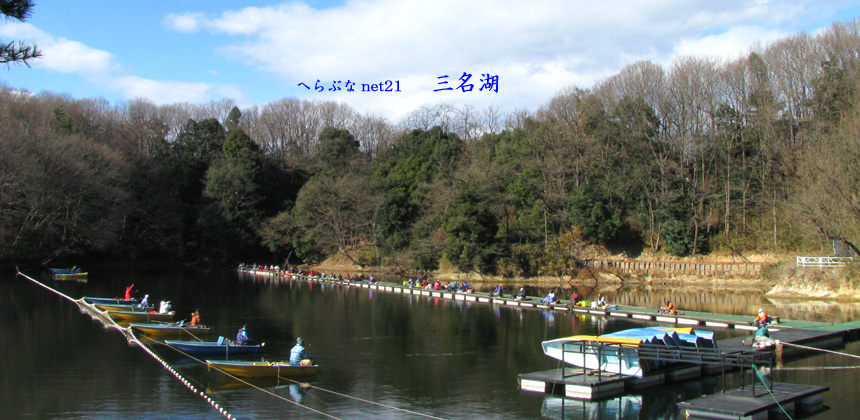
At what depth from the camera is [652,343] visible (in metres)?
16.4

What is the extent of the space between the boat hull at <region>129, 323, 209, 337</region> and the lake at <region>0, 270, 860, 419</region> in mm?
599

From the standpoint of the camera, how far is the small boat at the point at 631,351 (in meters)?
15.6

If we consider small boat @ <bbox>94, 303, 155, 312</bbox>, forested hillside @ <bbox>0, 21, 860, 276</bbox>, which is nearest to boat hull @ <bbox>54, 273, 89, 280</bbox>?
forested hillside @ <bbox>0, 21, 860, 276</bbox>

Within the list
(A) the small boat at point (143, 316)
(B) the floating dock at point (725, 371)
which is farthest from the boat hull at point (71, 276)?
(B) the floating dock at point (725, 371)

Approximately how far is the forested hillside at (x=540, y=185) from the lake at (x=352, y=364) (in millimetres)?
10392

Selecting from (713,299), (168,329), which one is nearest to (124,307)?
(168,329)

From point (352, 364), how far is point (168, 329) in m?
8.55

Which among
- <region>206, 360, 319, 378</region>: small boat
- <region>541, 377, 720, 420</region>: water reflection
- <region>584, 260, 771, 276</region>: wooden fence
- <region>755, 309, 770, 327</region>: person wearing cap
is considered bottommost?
<region>541, 377, 720, 420</region>: water reflection

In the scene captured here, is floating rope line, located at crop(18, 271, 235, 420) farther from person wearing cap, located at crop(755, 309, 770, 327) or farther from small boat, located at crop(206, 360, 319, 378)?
person wearing cap, located at crop(755, 309, 770, 327)

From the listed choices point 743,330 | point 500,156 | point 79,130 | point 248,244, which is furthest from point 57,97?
point 743,330

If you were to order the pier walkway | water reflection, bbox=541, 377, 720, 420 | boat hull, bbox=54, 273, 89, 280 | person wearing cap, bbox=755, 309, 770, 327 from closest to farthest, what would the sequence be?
water reflection, bbox=541, 377, 720, 420, person wearing cap, bbox=755, 309, 770, 327, the pier walkway, boat hull, bbox=54, 273, 89, 280

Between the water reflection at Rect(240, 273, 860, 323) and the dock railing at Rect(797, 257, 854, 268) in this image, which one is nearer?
the water reflection at Rect(240, 273, 860, 323)

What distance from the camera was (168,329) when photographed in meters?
23.6

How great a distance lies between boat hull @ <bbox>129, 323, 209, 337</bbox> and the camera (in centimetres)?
2352
